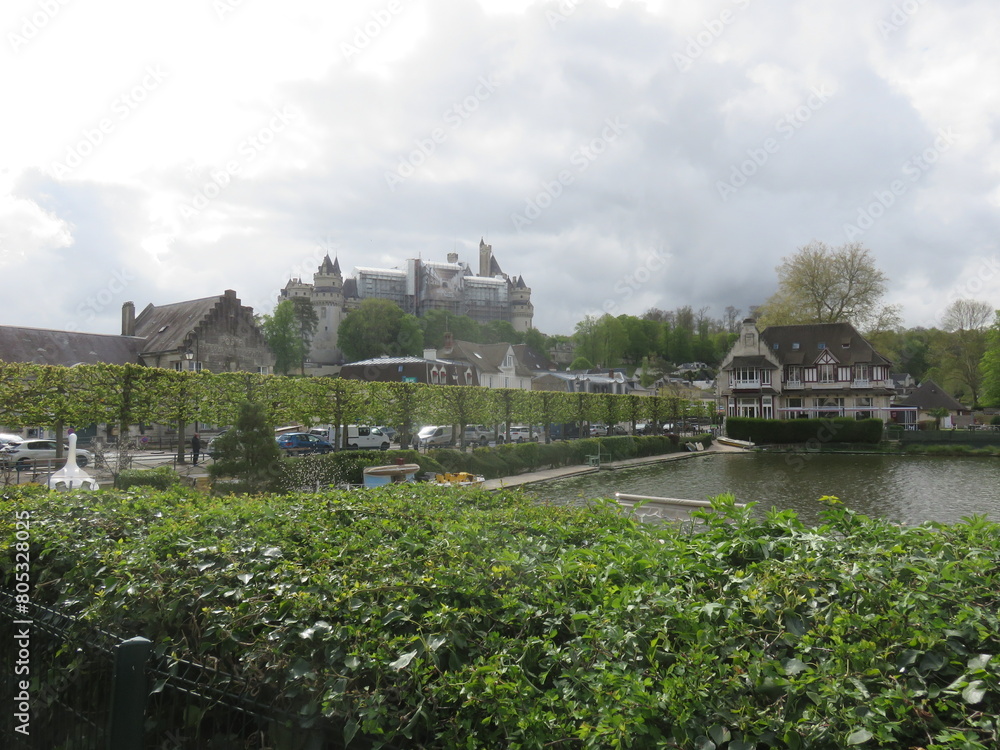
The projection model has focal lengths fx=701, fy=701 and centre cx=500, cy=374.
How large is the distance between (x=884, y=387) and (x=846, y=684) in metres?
76.0

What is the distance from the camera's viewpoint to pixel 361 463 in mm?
26719

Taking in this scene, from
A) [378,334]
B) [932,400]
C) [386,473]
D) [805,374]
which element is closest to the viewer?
[386,473]

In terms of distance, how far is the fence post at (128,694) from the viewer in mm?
2375

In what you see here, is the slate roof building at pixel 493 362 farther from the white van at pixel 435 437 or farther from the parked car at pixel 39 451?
the parked car at pixel 39 451

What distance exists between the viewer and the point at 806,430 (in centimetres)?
5797

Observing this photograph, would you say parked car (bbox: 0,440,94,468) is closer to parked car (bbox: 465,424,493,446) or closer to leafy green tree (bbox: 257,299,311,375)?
parked car (bbox: 465,424,493,446)

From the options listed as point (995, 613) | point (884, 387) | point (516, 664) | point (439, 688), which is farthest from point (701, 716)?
point (884, 387)

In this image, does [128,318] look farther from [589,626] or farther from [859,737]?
[859,737]

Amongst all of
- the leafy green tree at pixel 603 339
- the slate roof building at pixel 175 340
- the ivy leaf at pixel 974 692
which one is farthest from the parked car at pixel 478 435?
the leafy green tree at pixel 603 339

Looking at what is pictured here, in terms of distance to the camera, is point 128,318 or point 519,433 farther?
point 519,433

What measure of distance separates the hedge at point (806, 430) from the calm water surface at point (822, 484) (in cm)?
948

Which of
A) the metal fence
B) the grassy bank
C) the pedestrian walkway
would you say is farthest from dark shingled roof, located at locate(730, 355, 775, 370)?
the metal fence

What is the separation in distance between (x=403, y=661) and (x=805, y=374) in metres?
76.5

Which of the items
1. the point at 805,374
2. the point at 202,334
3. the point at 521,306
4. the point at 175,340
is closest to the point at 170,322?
the point at 175,340
